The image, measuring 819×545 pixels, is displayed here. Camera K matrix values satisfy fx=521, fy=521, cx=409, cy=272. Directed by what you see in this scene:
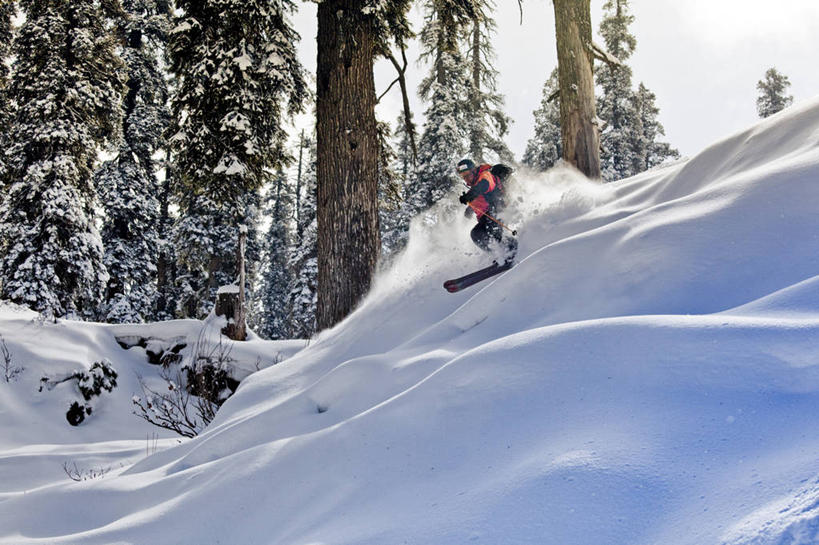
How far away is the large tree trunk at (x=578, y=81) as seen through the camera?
8289 mm

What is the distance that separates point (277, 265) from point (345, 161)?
117ft

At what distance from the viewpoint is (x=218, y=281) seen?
22.8 m

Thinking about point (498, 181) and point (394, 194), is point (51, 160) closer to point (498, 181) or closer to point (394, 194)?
point (394, 194)

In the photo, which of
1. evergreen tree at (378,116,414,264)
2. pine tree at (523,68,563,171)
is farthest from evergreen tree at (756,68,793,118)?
evergreen tree at (378,116,414,264)

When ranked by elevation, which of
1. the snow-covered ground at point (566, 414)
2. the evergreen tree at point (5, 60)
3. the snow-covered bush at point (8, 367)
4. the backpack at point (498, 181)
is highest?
the evergreen tree at point (5, 60)

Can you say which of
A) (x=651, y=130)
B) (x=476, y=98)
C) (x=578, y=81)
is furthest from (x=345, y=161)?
(x=651, y=130)

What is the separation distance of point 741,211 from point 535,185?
5.21 metres

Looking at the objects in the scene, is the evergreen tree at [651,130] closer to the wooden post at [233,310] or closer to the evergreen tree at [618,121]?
the evergreen tree at [618,121]

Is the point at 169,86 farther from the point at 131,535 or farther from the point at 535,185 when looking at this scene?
the point at 131,535

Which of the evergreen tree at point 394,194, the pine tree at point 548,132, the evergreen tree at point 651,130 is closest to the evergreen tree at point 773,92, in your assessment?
the evergreen tree at point 651,130

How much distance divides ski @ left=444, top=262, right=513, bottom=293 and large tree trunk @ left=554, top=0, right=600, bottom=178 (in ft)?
11.6

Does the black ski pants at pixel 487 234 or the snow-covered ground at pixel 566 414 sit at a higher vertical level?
the black ski pants at pixel 487 234

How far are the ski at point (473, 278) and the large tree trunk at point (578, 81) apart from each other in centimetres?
355

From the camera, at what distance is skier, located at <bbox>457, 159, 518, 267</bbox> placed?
6.24 metres
